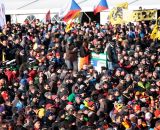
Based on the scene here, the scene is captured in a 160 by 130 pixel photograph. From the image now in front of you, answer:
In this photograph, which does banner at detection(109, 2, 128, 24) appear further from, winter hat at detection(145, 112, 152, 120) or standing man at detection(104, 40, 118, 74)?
winter hat at detection(145, 112, 152, 120)

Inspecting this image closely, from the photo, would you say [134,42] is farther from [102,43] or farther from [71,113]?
[71,113]

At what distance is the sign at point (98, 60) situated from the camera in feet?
61.8

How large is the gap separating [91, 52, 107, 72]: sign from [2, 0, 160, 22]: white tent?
1084 cm

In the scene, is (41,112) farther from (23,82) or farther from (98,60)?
(98,60)

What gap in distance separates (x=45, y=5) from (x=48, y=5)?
194 millimetres

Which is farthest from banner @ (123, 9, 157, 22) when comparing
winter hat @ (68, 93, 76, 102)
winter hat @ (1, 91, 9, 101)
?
winter hat @ (1, 91, 9, 101)

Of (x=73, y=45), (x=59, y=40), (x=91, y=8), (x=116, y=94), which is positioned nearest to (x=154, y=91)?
(x=116, y=94)

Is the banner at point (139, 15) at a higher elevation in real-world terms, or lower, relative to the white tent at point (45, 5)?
lower

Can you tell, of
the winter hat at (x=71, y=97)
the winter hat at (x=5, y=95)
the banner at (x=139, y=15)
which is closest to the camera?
the winter hat at (x=71, y=97)

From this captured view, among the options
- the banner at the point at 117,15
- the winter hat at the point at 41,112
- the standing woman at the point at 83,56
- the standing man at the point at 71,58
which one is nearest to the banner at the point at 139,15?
the banner at the point at 117,15

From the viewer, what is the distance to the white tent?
30344mm

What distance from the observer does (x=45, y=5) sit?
108ft

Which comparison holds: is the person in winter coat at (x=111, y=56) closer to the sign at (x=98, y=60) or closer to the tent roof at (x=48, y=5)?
the sign at (x=98, y=60)

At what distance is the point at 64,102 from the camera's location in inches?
569
